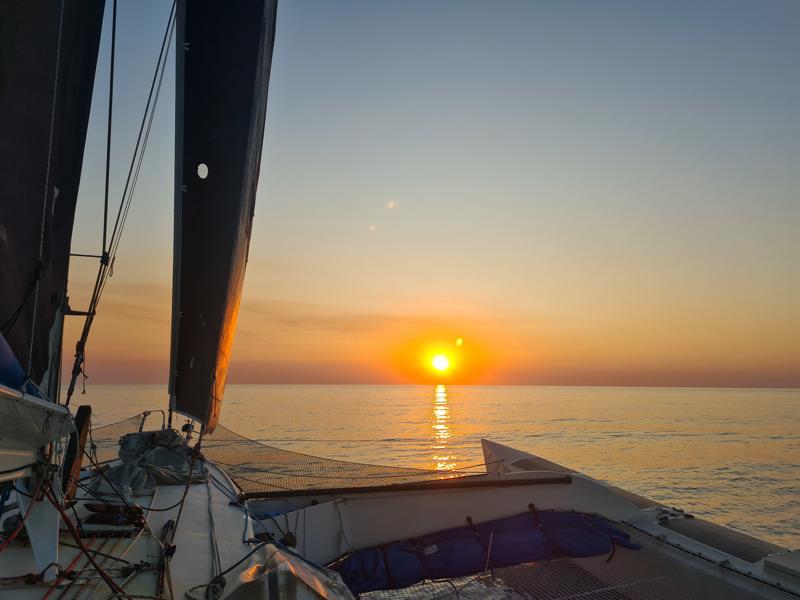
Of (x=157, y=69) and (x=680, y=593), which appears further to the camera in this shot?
(x=157, y=69)

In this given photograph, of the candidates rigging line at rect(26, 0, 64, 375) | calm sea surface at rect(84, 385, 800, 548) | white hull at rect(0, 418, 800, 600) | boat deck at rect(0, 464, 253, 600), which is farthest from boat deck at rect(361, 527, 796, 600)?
calm sea surface at rect(84, 385, 800, 548)

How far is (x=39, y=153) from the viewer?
3.67 m

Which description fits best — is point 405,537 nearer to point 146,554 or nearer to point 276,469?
point 146,554

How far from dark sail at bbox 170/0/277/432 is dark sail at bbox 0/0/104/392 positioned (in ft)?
6.73

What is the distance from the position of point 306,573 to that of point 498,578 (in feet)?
15.4

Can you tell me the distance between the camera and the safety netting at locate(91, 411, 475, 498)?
32.2 feet

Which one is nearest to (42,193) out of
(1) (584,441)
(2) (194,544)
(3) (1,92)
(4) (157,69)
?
(3) (1,92)

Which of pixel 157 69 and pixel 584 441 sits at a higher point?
pixel 157 69

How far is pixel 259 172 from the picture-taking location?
316 inches

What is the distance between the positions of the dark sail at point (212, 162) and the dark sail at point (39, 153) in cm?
205

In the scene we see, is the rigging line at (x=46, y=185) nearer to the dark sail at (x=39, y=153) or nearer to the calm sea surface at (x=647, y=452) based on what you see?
the dark sail at (x=39, y=153)

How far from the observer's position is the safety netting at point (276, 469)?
9820mm

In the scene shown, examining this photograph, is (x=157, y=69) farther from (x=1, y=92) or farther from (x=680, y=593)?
(x=680, y=593)

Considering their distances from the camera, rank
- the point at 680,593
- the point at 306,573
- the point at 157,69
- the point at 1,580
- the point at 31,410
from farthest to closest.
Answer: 1. the point at 157,69
2. the point at 680,593
3. the point at 306,573
4. the point at 1,580
5. the point at 31,410
